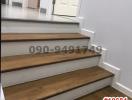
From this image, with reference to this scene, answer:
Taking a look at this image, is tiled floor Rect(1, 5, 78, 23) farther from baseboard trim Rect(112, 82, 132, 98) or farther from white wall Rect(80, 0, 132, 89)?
baseboard trim Rect(112, 82, 132, 98)

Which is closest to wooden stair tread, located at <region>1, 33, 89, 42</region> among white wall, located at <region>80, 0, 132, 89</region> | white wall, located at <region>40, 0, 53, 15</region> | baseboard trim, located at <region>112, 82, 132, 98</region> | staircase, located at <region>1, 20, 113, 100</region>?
staircase, located at <region>1, 20, 113, 100</region>

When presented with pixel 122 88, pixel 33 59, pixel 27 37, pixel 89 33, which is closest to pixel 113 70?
pixel 122 88

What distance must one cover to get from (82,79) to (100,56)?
25.0 inches

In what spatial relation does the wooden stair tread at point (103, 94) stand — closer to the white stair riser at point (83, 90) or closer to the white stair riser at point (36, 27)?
the white stair riser at point (83, 90)

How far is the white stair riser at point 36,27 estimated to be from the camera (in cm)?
198

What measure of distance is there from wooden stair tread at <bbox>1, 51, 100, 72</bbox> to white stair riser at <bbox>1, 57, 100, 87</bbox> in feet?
0.15

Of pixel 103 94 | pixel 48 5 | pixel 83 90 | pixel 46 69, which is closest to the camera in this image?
pixel 46 69

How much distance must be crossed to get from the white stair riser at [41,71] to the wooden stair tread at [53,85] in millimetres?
45

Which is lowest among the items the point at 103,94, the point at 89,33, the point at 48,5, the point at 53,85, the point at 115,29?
the point at 103,94

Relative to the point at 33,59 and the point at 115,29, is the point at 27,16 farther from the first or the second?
the point at 115,29

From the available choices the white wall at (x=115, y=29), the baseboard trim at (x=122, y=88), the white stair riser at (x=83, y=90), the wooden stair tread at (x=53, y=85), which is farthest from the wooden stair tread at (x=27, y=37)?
the baseboard trim at (x=122, y=88)

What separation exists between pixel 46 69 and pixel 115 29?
3.65 feet

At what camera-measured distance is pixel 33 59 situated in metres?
1.83

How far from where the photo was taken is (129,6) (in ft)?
6.86
